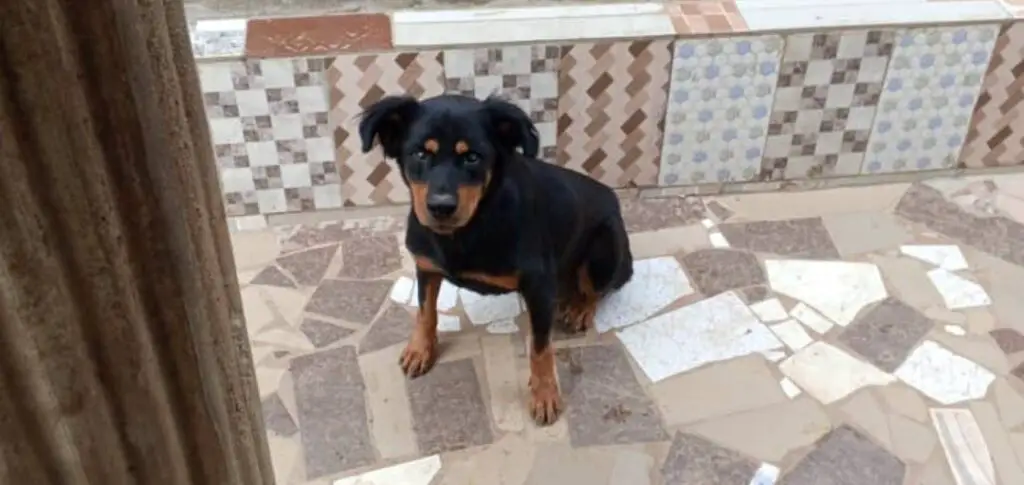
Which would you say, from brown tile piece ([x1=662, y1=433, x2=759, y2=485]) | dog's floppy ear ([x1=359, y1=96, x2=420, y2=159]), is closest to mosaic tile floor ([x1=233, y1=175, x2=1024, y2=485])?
brown tile piece ([x1=662, y1=433, x2=759, y2=485])

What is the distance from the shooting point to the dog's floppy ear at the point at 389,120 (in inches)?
56.7

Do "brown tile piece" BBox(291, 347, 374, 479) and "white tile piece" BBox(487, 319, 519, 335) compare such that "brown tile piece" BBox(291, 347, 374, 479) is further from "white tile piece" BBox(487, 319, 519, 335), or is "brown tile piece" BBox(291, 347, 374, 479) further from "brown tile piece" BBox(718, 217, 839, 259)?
"brown tile piece" BBox(718, 217, 839, 259)

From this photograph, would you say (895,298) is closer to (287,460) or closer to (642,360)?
(642,360)

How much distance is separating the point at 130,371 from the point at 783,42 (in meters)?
1.63

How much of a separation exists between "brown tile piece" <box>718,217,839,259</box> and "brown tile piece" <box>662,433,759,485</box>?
1.56ft

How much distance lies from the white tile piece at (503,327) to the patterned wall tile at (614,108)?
370 mm

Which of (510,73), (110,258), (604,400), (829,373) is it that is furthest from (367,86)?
(110,258)

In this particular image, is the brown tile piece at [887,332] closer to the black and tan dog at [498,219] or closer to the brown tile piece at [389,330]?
the black and tan dog at [498,219]

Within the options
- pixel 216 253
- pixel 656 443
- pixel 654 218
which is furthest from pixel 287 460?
pixel 216 253

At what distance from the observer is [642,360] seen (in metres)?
1.75

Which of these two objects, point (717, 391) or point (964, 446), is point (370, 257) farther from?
point (964, 446)

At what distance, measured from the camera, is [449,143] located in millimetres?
1424

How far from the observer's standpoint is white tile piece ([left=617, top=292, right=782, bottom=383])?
1.75 meters

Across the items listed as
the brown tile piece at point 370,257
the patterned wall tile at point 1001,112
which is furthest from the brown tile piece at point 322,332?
the patterned wall tile at point 1001,112
